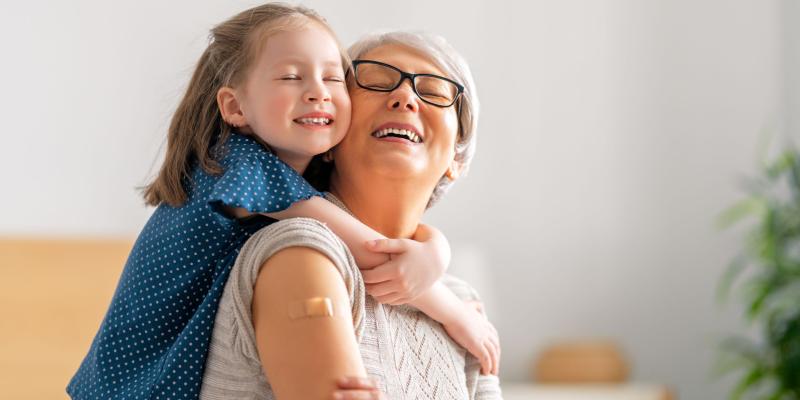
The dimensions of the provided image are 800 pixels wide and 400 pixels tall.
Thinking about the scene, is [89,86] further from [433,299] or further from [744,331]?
[744,331]

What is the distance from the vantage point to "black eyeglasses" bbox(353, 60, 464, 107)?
1567 mm

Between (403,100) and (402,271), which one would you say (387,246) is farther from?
(403,100)

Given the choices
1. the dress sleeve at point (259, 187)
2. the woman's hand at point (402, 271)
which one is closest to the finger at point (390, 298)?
the woman's hand at point (402, 271)

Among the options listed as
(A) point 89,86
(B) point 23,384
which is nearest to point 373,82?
(B) point 23,384

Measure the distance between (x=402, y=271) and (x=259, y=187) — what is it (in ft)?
0.76

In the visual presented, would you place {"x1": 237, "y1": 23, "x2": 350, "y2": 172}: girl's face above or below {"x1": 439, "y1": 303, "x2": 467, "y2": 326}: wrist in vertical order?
above

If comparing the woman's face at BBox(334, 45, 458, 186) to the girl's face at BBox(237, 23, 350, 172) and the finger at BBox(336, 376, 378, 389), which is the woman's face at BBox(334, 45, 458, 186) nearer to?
the girl's face at BBox(237, 23, 350, 172)

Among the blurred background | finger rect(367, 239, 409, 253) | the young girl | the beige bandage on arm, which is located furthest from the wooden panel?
the blurred background

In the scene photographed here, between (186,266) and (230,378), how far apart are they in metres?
0.17

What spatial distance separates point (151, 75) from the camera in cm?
332

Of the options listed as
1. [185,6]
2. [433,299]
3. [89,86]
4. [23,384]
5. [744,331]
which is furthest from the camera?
[744,331]

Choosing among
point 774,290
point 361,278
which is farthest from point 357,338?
point 774,290

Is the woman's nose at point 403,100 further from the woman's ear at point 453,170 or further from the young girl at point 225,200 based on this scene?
the woman's ear at point 453,170

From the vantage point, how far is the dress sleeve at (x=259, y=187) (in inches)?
49.3
